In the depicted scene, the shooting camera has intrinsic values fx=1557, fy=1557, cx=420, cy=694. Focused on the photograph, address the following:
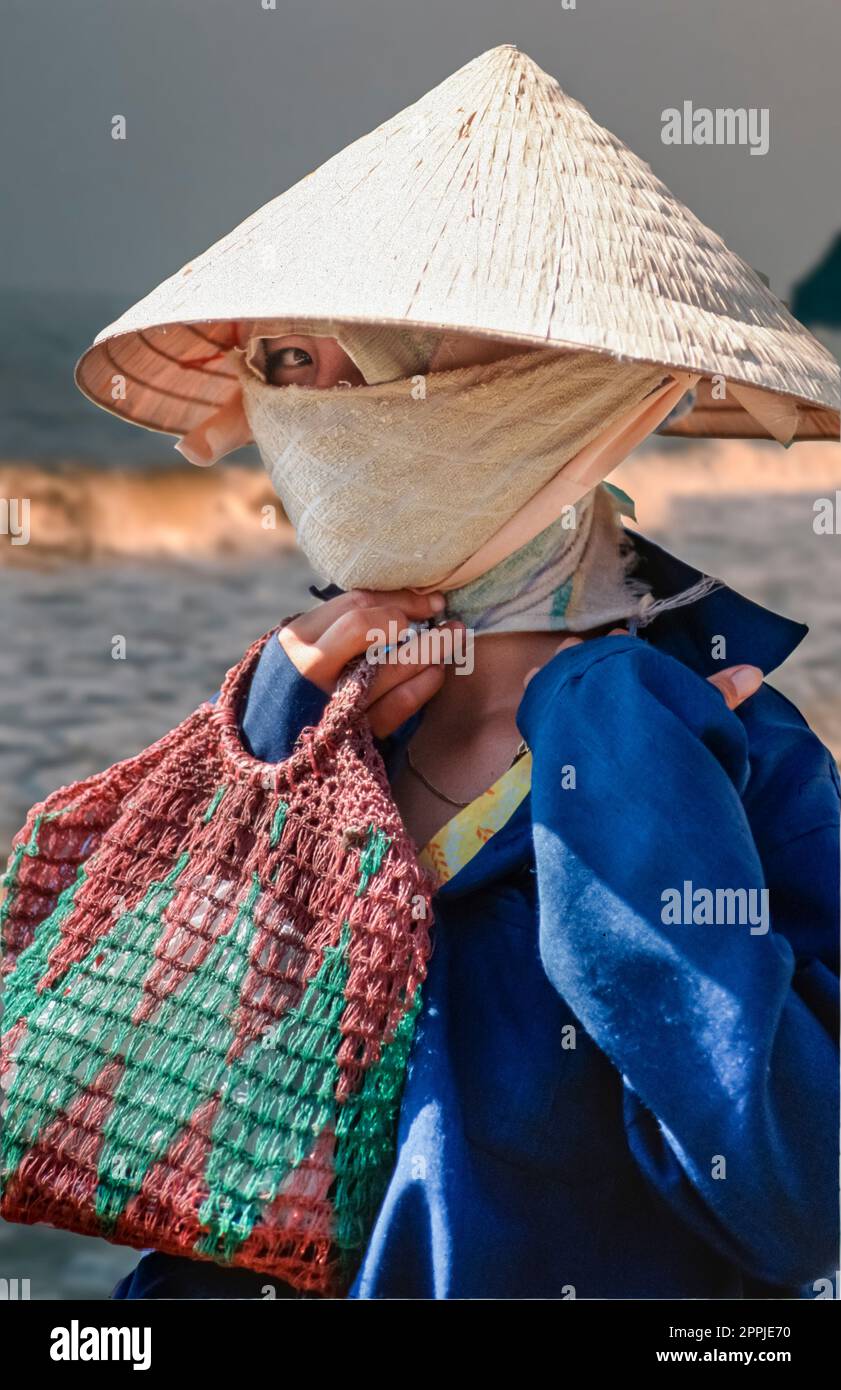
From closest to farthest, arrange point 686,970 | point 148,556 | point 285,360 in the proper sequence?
point 686,970
point 285,360
point 148,556

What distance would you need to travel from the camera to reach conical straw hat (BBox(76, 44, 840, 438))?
124 cm

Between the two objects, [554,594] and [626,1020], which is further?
[554,594]

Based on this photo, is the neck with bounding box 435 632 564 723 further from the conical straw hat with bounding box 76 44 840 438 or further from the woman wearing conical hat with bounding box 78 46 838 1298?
the conical straw hat with bounding box 76 44 840 438

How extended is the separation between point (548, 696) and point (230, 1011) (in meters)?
0.38

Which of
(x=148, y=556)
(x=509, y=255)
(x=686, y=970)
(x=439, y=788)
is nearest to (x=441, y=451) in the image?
(x=509, y=255)

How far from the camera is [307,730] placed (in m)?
1.37

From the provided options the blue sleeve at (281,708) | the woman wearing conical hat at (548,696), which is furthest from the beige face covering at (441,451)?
the blue sleeve at (281,708)

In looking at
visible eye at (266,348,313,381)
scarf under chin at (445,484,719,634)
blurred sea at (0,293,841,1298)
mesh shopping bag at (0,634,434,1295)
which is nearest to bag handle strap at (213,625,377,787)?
mesh shopping bag at (0,634,434,1295)

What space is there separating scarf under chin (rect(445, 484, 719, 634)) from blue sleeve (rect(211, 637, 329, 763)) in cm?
17

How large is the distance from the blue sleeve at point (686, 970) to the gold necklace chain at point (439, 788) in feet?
0.40

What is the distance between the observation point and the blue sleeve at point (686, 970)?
1.16 meters

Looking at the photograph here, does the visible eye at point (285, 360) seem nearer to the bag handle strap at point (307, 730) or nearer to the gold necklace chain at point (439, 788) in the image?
the bag handle strap at point (307, 730)

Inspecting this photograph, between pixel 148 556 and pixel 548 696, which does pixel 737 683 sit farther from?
pixel 148 556
